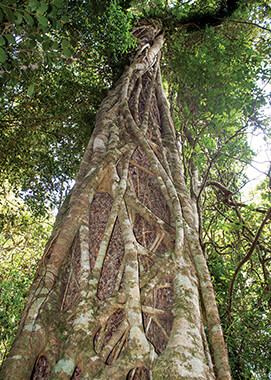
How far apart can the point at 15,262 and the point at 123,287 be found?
19.4 ft

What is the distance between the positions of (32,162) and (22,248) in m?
3.29

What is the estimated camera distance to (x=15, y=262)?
21.7 ft

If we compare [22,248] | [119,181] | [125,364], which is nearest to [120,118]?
[119,181]

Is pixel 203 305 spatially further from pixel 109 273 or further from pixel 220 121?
pixel 220 121

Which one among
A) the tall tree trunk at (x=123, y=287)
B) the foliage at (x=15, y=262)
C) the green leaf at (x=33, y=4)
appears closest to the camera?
the tall tree trunk at (x=123, y=287)

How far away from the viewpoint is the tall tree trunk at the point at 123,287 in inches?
49.2

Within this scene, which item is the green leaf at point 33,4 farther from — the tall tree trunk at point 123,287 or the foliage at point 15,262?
the foliage at point 15,262

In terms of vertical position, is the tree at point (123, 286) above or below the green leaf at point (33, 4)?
below

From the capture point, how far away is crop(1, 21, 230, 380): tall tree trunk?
125cm

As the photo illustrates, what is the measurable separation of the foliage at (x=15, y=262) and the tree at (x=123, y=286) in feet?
8.94

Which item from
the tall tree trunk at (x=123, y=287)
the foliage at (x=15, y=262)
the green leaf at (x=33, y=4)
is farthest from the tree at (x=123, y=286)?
the foliage at (x=15, y=262)

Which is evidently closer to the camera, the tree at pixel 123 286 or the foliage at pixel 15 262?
the tree at pixel 123 286

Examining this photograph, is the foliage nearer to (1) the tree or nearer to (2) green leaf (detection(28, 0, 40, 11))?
(1) the tree

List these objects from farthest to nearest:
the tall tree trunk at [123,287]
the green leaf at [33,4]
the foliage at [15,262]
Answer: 1. the foliage at [15,262]
2. the green leaf at [33,4]
3. the tall tree trunk at [123,287]
